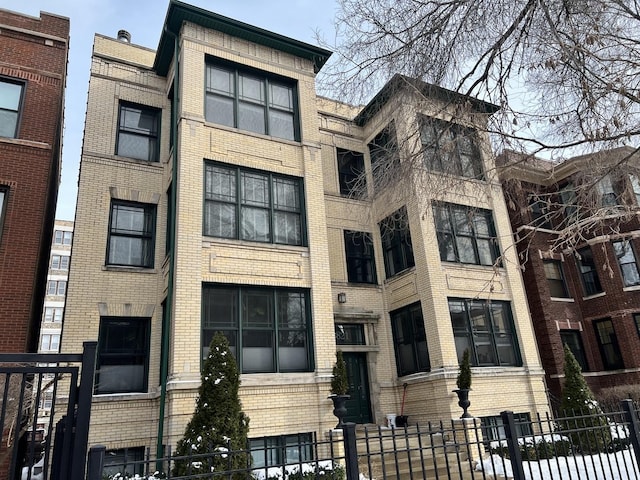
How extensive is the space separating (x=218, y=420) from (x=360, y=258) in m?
8.74

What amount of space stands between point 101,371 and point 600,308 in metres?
18.0

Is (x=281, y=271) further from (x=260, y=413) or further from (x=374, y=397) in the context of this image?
(x=374, y=397)

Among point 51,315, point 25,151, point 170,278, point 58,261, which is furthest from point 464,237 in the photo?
point 58,261

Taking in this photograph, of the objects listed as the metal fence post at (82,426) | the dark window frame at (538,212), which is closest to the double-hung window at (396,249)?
the dark window frame at (538,212)

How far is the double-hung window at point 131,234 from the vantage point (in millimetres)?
12734

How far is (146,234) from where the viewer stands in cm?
1317

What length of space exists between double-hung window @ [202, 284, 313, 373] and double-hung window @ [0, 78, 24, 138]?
632 cm

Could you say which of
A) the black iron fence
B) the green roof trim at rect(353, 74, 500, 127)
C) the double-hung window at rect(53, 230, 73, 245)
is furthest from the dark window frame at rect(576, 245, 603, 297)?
the double-hung window at rect(53, 230, 73, 245)

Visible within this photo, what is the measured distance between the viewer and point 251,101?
45.8 ft

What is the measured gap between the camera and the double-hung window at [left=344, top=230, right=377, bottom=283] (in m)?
16.0

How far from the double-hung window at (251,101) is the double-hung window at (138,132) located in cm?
231

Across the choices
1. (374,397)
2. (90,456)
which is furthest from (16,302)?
(374,397)

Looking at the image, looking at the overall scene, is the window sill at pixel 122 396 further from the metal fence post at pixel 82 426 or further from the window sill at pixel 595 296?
the window sill at pixel 595 296

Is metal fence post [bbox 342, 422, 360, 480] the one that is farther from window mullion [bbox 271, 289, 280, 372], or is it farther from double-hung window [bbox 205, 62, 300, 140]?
double-hung window [bbox 205, 62, 300, 140]
